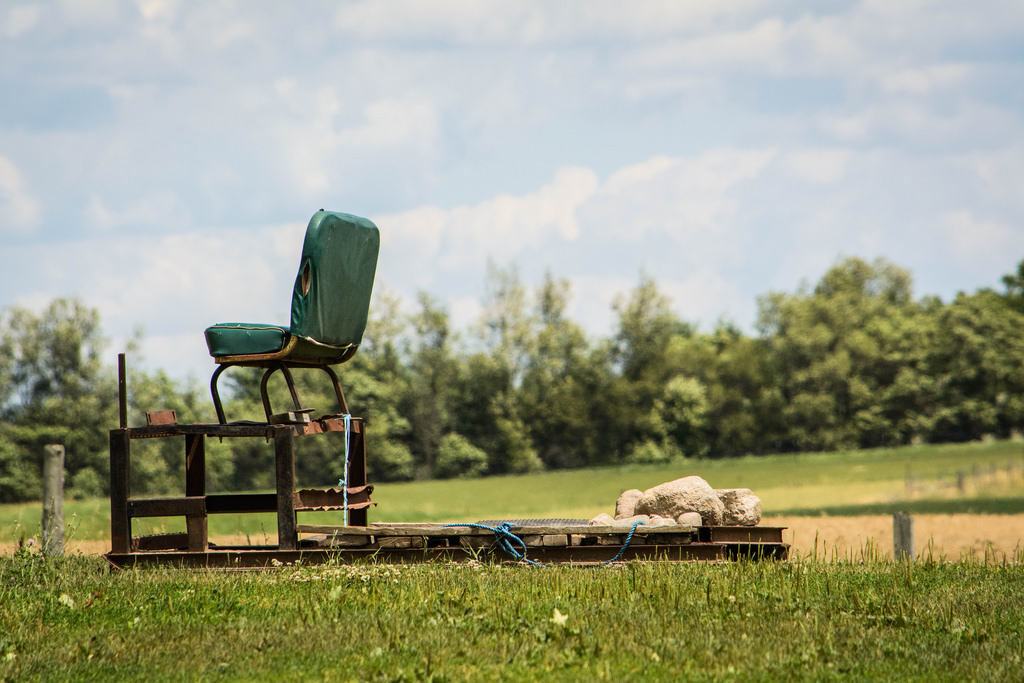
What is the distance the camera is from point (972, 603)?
7238 millimetres

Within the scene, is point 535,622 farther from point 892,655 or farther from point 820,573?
point 820,573

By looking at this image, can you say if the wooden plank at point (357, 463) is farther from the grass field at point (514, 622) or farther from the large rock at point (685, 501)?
the large rock at point (685, 501)

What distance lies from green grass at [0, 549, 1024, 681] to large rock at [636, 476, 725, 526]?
931mm

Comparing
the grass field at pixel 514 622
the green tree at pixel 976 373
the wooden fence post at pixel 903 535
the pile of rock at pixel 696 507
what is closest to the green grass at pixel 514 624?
the grass field at pixel 514 622

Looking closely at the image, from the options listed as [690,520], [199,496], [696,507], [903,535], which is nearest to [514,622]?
[690,520]

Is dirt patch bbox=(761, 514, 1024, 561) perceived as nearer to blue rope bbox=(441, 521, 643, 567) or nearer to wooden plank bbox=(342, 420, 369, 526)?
blue rope bbox=(441, 521, 643, 567)

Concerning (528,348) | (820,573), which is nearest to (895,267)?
(528,348)

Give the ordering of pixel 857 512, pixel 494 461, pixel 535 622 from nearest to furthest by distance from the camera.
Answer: pixel 535 622 < pixel 857 512 < pixel 494 461

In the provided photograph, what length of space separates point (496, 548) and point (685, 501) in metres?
2.00

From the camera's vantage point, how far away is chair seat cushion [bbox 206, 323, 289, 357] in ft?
29.9

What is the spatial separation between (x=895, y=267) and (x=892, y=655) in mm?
97781

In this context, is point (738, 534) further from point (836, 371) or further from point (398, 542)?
point (836, 371)

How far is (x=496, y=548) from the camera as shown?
29.1 ft

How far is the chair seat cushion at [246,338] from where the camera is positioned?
29.9 feet
